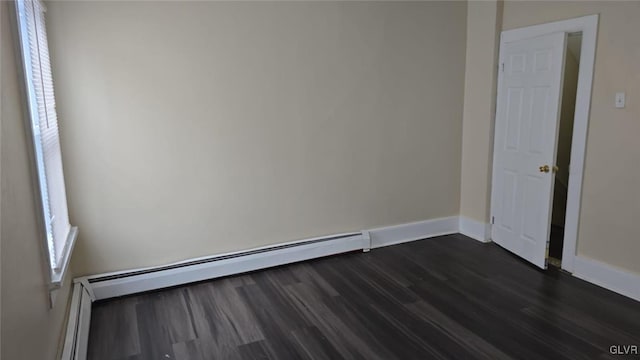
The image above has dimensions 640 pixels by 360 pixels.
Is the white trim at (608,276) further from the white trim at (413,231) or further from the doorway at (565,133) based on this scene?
the white trim at (413,231)

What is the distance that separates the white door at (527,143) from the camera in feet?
11.9

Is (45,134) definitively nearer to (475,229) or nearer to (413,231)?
(413,231)

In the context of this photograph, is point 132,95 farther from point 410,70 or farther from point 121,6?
point 410,70

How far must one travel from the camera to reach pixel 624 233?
129 inches

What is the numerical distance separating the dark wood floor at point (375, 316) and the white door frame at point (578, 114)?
346 millimetres

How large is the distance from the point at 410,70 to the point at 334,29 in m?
0.92

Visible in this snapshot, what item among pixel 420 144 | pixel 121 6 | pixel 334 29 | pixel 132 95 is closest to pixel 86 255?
pixel 132 95

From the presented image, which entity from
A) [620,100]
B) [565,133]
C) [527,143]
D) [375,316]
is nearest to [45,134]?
[375,316]

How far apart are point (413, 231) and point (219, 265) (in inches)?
81.0

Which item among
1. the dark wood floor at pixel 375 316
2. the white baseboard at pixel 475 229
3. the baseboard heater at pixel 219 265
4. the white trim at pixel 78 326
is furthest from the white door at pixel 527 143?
the white trim at pixel 78 326

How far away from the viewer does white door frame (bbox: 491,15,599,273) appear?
132 inches

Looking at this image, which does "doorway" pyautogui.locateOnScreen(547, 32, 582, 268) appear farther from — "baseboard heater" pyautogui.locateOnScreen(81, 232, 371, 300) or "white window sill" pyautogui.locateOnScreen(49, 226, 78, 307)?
"white window sill" pyautogui.locateOnScreen(49, 226, 78, 307)

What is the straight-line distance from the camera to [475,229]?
15.1 ft

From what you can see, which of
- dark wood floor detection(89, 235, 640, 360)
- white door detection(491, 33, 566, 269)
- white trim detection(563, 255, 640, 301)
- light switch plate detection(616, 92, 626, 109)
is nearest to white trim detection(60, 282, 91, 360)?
dark wood floor detection(89, 235, 640, 360)
